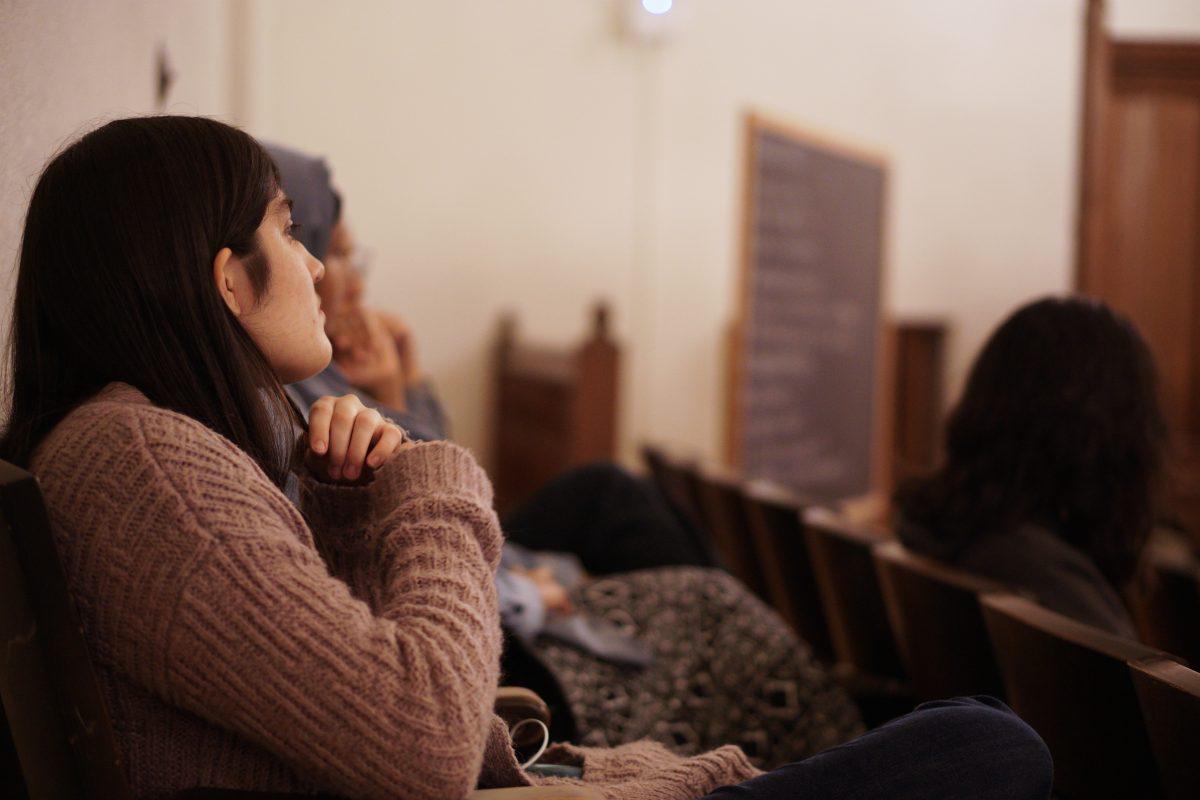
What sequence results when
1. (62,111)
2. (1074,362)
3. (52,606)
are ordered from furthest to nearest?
1. (1074,362)
2. (62,111)
3. (52,606)

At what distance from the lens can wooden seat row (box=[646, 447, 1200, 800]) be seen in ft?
3.21

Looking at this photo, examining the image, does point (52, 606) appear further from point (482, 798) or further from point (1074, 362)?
point (1074, 362)

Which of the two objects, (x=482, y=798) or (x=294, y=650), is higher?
(x=294, y=650)

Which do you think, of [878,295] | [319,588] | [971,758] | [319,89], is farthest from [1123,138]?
[319,588]

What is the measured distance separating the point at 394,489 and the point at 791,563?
4.36 feet

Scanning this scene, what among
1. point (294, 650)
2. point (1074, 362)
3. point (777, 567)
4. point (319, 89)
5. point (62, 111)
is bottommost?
point (777, 567)

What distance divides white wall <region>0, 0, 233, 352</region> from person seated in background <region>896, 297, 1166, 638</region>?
128cm

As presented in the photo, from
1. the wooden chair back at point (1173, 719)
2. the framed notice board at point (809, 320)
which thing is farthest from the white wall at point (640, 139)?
the wooden chair back at point (1173, 719)

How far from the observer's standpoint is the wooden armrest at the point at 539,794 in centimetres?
82

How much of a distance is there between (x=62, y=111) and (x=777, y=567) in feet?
4.88

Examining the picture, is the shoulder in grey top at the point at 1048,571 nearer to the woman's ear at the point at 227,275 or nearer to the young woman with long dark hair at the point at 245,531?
the young woman with long dark hair at the point at 245,531

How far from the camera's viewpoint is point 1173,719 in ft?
3.06

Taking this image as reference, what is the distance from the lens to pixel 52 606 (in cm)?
73

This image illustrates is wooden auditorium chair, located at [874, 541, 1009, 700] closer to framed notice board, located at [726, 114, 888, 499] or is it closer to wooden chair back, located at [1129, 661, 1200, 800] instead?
wooden chair back, located at [1129, 661, 1200, 800]
